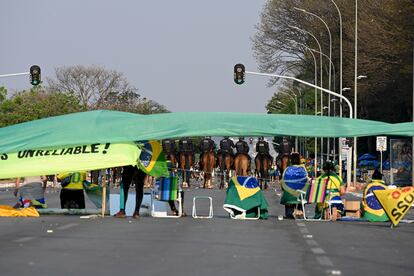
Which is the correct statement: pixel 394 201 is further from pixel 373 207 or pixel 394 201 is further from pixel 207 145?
pixel 207 145

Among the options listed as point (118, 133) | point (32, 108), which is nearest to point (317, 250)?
point (118, 133)

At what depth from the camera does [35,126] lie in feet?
97.7

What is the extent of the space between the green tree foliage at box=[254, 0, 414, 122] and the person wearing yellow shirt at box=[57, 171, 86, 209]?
40.5 m

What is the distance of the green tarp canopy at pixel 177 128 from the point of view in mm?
29266

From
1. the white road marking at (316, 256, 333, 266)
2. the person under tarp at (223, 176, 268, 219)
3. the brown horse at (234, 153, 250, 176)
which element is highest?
the brown horse at (234, 153, 250, 176)

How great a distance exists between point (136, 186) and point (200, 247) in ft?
31.5

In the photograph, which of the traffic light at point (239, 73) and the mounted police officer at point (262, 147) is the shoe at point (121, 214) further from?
the traffic light at point (239, 73)

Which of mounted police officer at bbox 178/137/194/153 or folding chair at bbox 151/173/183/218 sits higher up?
mounted police officer at bbox 178/137/194/153

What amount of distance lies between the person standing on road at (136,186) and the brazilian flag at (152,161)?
8.5 inches

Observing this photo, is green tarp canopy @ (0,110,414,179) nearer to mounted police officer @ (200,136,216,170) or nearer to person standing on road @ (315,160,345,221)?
person standing on road @ (315,160,345,221)

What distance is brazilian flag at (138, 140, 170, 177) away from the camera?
2908 cm

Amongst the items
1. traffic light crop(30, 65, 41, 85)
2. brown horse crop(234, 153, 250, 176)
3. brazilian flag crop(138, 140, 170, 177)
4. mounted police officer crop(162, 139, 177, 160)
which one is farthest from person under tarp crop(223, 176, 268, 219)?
traffic light crop(30, 65, 41, 85)

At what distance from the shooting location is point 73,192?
31.5 meters

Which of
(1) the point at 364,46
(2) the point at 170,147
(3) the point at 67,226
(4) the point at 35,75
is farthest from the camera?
(1) the point at 364,46
